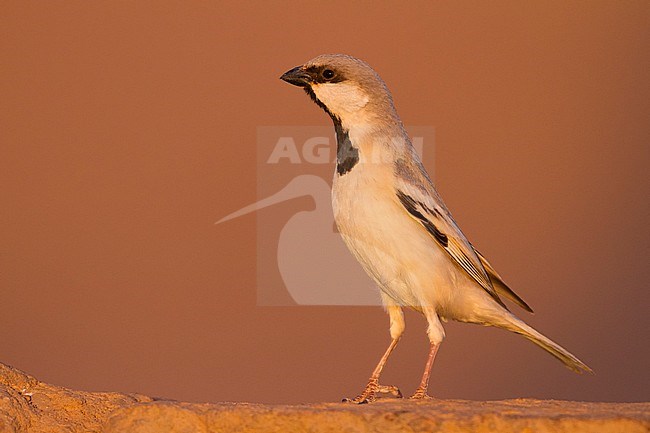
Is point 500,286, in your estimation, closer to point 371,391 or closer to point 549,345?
point 549,345

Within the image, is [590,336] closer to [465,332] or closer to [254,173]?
[465,332]

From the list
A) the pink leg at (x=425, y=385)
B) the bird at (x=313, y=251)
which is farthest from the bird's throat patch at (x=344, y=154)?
the bird at (x=313, y=251)

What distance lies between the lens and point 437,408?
152 inches

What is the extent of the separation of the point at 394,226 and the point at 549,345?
1.01 m

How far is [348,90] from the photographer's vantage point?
5363 millimetres

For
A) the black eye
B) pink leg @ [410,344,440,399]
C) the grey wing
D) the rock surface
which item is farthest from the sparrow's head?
the rock surface

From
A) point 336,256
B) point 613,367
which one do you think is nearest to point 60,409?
point 336,256

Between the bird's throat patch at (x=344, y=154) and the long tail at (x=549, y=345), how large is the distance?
1139mm

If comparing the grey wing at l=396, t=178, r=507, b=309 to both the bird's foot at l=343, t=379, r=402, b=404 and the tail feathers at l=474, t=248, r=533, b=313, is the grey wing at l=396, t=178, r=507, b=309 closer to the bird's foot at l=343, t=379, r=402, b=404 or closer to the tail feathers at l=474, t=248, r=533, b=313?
the tail feathers at l=474, t=248, r=533, b=313

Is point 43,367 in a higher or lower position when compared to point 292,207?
lower

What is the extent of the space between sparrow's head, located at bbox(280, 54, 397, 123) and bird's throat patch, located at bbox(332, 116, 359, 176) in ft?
0.31

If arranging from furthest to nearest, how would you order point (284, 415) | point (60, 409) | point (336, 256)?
point (336, 256) < point (60, 409) < point (284, 415)

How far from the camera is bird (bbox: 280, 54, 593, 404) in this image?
500 cm

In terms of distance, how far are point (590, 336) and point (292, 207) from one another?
368cm
